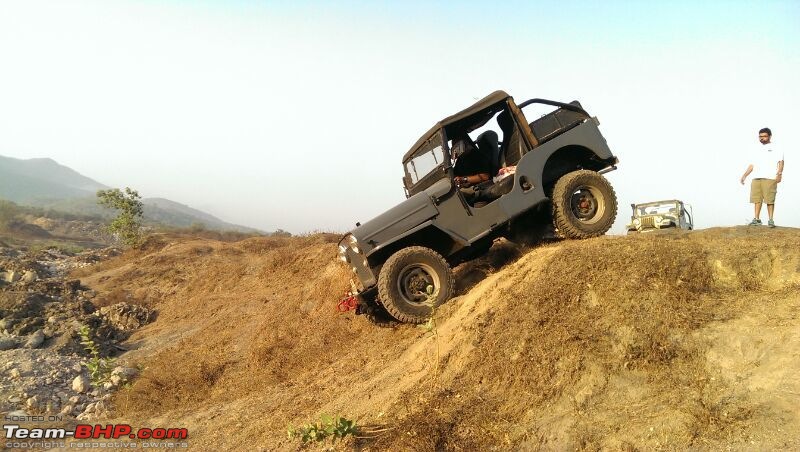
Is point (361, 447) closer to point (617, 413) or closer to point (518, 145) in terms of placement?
point (617, 413)

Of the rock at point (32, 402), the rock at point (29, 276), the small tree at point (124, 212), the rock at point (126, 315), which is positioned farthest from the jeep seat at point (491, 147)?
the small tree at point (124, 212)

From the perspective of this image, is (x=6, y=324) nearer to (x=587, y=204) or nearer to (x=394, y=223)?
(x=394, y=223)

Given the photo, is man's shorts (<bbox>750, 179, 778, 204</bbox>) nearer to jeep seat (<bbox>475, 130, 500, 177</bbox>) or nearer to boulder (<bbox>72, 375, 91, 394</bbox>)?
jeep seat (<bbox>475, 130, 500, 177</bbox>)

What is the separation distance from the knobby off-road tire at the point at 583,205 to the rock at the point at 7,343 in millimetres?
9361

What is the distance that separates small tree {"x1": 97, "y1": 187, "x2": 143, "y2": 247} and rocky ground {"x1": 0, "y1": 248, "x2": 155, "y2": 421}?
26.7 ft

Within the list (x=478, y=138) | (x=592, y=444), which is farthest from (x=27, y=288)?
(x=592, y=444)

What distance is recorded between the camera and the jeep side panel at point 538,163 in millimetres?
6953

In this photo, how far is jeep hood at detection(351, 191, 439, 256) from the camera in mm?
6605

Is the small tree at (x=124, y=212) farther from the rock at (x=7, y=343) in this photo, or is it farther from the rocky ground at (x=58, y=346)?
the rock at (x=7, y=343)

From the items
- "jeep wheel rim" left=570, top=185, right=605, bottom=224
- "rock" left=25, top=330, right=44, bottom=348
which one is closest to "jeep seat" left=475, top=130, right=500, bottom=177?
"jeep wheel rim" left=570, top=185, right=605, bottom=224

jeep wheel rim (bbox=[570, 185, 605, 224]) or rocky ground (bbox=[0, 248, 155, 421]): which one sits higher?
jeep wheel rim (bbox=[570, 185, 605, 224])

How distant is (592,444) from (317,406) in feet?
9.49

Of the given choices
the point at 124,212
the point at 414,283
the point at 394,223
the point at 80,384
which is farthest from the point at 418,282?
the point at 124,212

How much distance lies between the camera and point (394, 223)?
674cm
